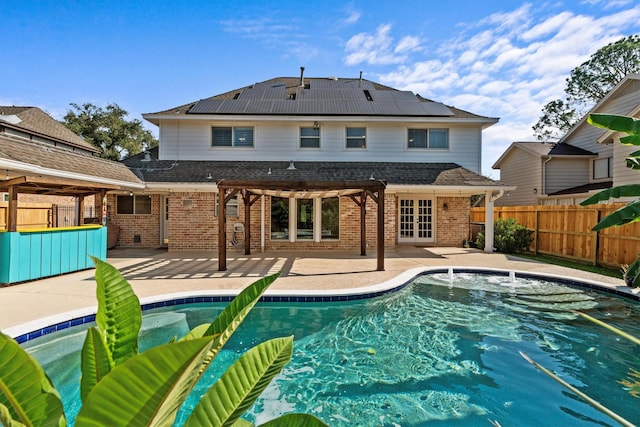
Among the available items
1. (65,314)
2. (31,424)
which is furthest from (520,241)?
(31,424)

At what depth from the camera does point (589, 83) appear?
33125mm

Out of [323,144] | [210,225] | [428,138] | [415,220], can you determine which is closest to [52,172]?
[210,225]

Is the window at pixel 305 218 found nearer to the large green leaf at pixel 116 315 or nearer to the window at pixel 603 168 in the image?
the large green leaf at pixel 116 315

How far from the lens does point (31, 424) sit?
85cm

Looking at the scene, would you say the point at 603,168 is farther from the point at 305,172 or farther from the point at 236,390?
the point at 236,390

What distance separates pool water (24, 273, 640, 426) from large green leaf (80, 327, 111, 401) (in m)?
3.72

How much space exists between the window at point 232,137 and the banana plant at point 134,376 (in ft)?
52.6


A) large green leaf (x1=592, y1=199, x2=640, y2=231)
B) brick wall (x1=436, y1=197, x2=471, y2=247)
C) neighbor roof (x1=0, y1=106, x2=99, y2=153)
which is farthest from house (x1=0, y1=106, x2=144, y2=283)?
brick wall (x1=436, y1=197, x2=471, y2=247)

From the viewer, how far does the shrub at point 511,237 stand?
15.3m

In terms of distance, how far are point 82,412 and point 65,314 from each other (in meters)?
6.83

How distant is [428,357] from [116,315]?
219 inches

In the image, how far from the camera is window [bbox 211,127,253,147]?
16391 millimetres

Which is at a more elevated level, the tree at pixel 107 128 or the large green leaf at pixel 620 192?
the tree at pixel 107 128

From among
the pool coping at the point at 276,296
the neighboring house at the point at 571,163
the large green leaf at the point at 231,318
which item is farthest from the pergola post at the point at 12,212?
the neighboring house at the point at 571,163
